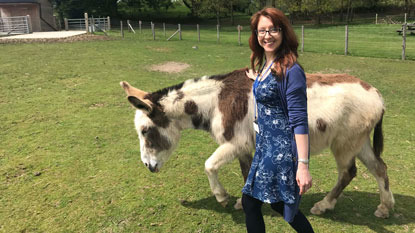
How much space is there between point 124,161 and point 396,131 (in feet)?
19.1

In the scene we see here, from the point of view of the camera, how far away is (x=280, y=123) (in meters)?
2.48

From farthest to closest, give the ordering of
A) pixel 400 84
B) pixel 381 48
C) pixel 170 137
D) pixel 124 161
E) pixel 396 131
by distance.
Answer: pixel 381 48 → pixel 400 84 → pixel 396 131 → pixel 124 161 → pixel 170 137

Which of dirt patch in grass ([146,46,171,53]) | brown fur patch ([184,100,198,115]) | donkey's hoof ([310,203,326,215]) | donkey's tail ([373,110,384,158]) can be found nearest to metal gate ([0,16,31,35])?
dirt patch in grass ([146,46,171,53])

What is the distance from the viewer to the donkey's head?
3879 millimetres

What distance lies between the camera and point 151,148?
13.1 feet

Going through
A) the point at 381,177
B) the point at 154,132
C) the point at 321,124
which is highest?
the point at 321,124

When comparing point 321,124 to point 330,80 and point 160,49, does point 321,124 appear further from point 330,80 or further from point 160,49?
point 160,49

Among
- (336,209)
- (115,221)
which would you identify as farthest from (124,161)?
(336,209)

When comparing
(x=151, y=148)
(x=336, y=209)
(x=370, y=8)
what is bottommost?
(x=336, y=209)

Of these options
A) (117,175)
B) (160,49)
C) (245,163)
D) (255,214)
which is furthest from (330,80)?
(160,49)

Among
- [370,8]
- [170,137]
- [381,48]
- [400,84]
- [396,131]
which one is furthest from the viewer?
[370,8]

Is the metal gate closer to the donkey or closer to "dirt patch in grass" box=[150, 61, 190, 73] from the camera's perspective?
"dirt patch in grass" box=[150, 61, 190, 73]

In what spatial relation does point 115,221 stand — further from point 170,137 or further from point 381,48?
point 381,48

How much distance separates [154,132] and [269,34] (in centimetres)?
211
